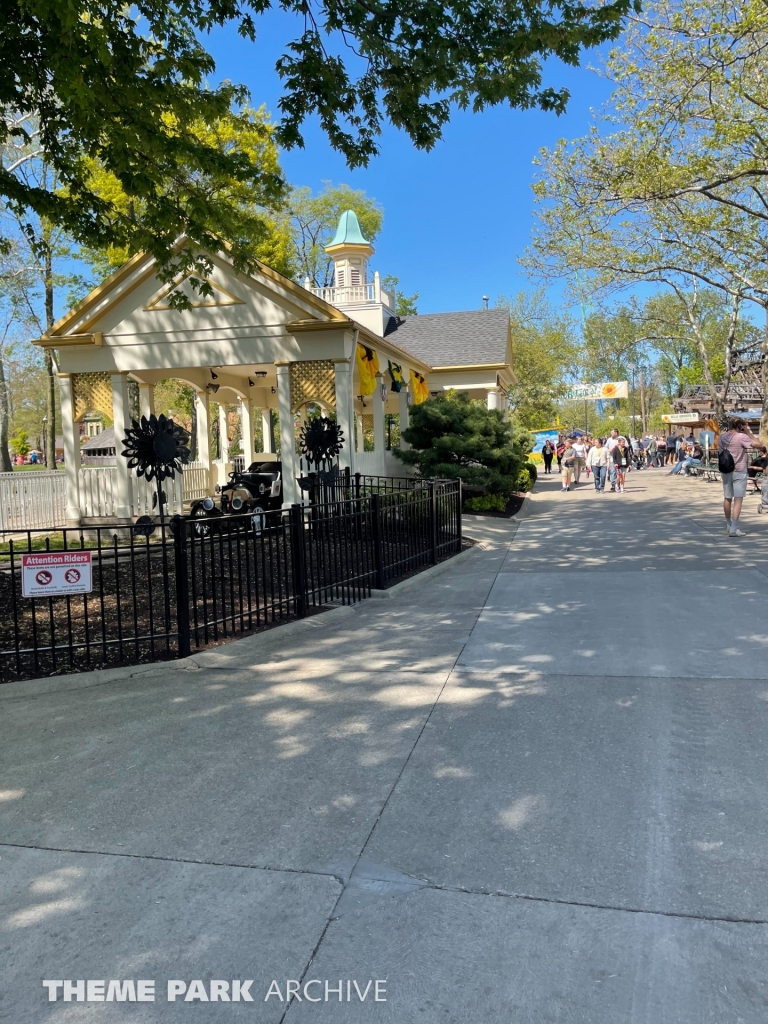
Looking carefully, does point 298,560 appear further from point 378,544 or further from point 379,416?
point 379,416

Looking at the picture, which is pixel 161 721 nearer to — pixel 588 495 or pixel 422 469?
pixel 422 469

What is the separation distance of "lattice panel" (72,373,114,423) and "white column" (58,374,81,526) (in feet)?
0.41

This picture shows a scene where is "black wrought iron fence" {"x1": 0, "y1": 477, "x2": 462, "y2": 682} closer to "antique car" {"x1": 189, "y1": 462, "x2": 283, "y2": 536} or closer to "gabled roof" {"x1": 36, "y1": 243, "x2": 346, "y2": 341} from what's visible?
"antique car" {"x1": 189, "y1": 462, "x2": 283, "y2": 536}

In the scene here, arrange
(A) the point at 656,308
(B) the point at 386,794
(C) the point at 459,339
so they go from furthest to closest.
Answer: (A) the point at 656,308 < (C) the point at 459,339 < (B) the point at 386,794

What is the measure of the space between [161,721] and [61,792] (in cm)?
105

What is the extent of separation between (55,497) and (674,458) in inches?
1426

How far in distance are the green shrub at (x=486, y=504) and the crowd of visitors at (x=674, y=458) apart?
511 centimetres

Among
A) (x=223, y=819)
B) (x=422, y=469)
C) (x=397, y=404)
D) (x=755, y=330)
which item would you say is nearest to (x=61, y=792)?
(x=223, y=819)

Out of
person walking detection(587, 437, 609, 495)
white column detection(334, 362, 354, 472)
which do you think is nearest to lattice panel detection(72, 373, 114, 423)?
white column detection(334, 362, 354, 472)

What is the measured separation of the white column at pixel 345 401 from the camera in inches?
618

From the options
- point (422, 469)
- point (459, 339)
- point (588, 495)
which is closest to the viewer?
point (422, 469)

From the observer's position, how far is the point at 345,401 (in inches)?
619

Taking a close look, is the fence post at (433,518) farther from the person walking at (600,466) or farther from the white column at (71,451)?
the person walking at (600,466)

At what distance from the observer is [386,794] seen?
388 centimetres
